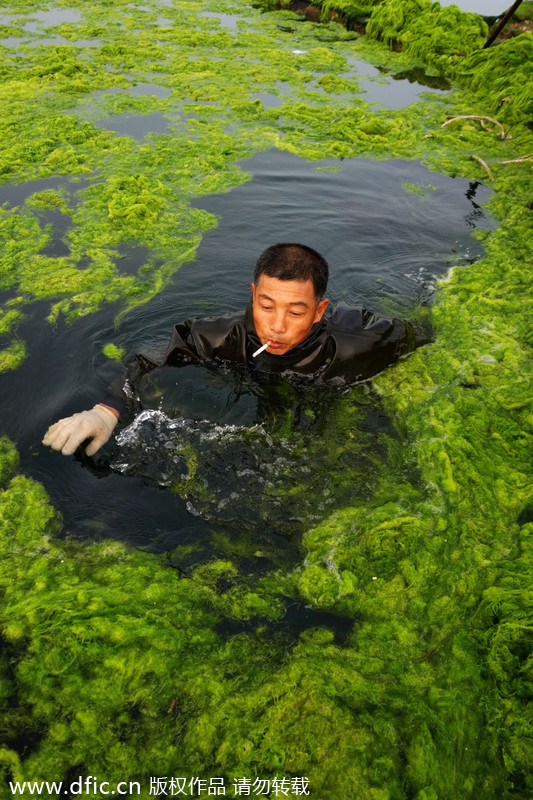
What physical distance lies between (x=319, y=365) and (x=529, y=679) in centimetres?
214

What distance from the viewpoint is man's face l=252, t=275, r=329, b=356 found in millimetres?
2990

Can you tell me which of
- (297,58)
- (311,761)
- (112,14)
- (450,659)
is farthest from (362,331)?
(112,14)

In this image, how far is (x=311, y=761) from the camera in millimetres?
1875

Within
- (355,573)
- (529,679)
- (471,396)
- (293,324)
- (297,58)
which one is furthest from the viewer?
(297,58)


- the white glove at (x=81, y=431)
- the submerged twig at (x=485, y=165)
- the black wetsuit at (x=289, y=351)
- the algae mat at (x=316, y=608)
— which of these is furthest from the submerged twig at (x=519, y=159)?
the white glove at (x=81, y=431)

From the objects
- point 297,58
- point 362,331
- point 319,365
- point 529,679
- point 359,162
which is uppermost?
point 297,58

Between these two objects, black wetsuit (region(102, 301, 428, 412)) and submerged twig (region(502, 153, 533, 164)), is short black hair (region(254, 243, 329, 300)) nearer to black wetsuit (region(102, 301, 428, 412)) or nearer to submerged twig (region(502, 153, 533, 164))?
black wetsuit (region(102, 301, 428, 412))

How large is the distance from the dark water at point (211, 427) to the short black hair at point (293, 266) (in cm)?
90

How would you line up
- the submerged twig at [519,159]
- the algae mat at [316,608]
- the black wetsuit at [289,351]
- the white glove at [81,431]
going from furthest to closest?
the submerged twig at [519,159], the black wetsuit at [289,351], the white glove at [81,431], the algae mat at [316,608]

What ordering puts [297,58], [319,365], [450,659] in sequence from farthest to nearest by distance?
[297,58]
[319,365]
[450,659]

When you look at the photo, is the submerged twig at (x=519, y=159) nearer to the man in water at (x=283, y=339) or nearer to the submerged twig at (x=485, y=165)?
the submerged twig at (x=485, y=165)

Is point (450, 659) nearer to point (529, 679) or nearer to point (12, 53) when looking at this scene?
point (529, 679)

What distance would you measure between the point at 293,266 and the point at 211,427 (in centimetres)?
121

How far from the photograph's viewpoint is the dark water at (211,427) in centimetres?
283
